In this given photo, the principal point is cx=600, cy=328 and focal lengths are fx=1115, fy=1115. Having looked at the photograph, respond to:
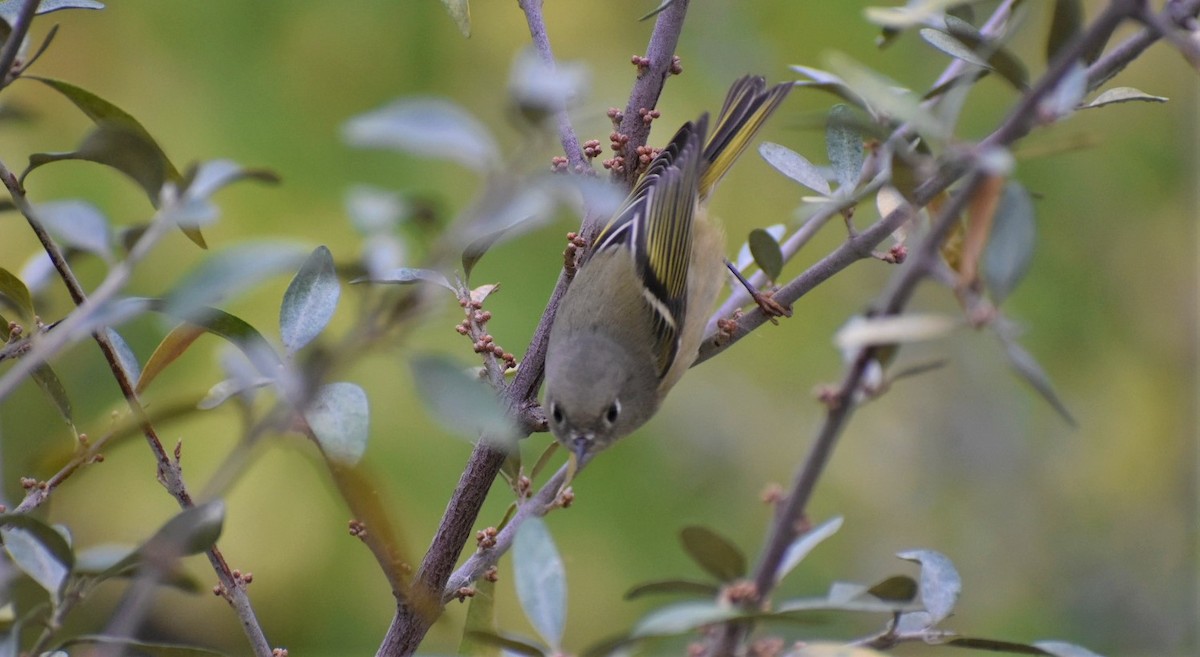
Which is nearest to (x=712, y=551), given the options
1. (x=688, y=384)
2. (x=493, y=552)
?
(x=493, y=552)

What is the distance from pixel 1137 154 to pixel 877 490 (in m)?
1.00

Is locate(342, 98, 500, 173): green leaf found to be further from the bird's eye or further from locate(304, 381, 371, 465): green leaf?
the bird's eye

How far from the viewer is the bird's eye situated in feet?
3.94

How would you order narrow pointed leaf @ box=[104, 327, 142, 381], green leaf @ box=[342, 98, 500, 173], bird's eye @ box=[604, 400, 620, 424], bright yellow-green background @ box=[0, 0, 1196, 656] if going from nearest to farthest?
green leaf @ box=[342, 98, 500, 173] < narrow pointed leaf @ box=[104, 327, 142, 381] < bird's eye @ box=[604, 400, 620, 424] < bright yellow-green background @ box=[0, 0, 1196, 656]

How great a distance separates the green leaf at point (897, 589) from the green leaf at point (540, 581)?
141 mm

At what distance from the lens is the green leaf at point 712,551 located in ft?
1.44

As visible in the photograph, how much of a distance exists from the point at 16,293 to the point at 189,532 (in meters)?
0.30

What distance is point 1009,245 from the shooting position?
416 mm

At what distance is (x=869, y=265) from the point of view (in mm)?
2105

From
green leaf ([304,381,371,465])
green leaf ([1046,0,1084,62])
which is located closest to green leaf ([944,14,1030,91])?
green leaf ([1046,0,1084,62])

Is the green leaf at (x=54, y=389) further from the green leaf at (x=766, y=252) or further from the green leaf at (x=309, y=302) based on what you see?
the green leaf at (x=766, y=252)

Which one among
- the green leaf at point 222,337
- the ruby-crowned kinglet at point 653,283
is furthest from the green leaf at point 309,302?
the ruby-crowned kinglet at point 653,283

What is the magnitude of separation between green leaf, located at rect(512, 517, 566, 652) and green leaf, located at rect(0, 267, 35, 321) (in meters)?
0.36

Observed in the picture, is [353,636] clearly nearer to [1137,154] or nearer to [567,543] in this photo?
[567,543]
